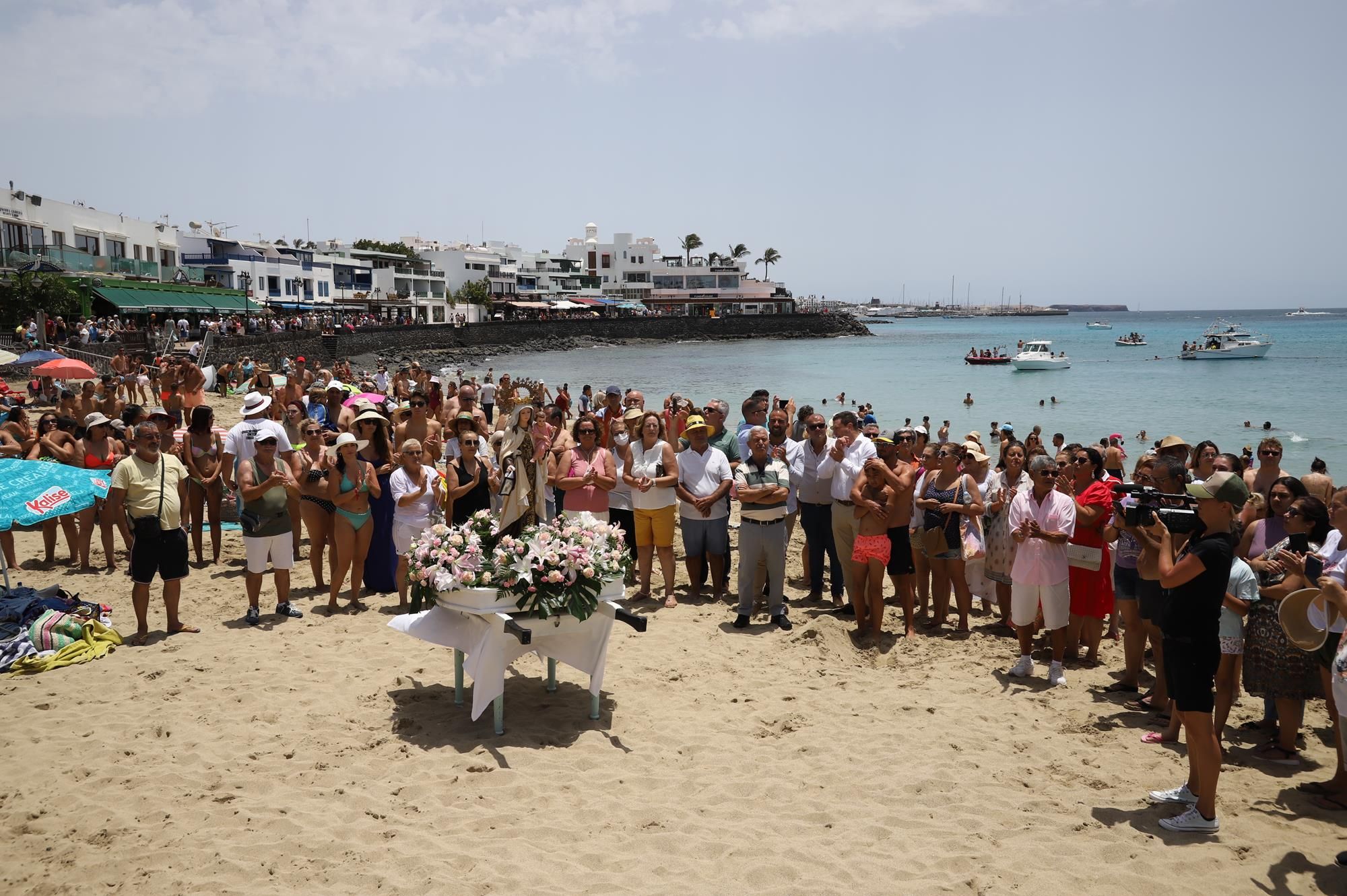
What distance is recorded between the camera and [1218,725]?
16.9 ft

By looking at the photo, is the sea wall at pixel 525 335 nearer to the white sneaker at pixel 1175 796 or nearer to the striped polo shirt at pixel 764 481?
the striped polo shirt at pixel 764 481

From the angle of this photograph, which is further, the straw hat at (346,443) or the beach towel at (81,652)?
the straw hat at (346,443)

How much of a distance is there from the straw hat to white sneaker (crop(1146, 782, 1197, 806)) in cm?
629

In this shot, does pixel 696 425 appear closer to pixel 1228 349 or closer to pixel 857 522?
pixel 857 522

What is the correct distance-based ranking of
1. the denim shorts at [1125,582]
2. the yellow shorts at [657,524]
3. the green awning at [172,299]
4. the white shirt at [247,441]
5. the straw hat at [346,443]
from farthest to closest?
the green awning at [172,299] < the yellow shorts at [657,524] < the white shirt at [247,441] < the straw hat at [346,443] < the denim shorts at [1125,582]

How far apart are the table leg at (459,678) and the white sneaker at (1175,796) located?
410 centimetres

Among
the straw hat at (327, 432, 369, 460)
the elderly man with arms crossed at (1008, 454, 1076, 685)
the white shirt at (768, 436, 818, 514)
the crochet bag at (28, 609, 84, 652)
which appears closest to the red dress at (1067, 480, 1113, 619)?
the elderly man with arms crossed at (1008, 454, 1076, 685)

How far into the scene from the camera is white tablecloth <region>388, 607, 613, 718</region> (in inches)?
205

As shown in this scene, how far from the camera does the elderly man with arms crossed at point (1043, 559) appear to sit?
6309mm

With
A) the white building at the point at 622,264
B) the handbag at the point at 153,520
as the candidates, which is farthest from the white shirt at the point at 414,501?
the white building at the point at 622,264

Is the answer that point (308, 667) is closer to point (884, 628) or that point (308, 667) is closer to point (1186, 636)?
point (884, 628)

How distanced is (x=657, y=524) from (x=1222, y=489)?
4.84m

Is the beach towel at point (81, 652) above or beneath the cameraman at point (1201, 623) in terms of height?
beneath

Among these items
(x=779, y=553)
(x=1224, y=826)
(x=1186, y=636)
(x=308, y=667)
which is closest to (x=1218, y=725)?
(x=1224, y=826)
